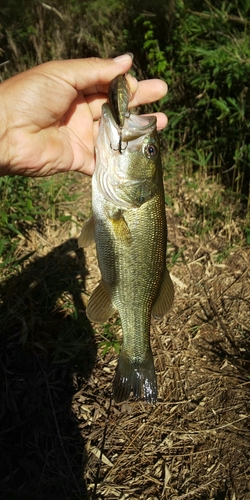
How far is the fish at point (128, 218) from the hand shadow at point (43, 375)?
3.81ft

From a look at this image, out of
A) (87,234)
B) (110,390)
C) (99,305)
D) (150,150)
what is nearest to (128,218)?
(87,234)

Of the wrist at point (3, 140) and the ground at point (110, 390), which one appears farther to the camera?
the ground at point (110, 390)

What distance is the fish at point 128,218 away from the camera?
221cm

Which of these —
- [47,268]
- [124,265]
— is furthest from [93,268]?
[124,265]

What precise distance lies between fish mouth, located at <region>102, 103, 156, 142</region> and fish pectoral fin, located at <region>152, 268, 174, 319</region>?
77 centimetres

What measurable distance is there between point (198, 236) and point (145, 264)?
253cm

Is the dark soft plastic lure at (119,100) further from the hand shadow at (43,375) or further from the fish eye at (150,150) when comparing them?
the hand shadow at (43,375)

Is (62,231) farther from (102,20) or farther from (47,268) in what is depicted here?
(102,20)

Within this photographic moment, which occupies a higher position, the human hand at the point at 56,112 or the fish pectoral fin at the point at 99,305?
the human hand at the point at 56,112

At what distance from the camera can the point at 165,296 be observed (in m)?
2.48

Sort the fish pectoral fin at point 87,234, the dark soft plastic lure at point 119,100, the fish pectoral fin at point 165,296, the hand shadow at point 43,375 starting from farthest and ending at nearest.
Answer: the hand shadow at point 43,375 < the fish pectoral fin at point 165,296 < the fish pectoral fin at point 87,234 < the dark soft plastic lure at point 119,100

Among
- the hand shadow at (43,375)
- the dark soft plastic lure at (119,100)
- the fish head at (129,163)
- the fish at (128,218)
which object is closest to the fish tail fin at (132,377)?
the fish at (128,218)

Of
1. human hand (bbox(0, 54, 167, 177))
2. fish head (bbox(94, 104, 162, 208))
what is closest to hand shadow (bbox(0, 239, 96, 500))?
human hand (bbox(0, 54, 167, 177))

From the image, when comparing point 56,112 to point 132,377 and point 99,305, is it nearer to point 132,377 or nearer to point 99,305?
point 99,305
